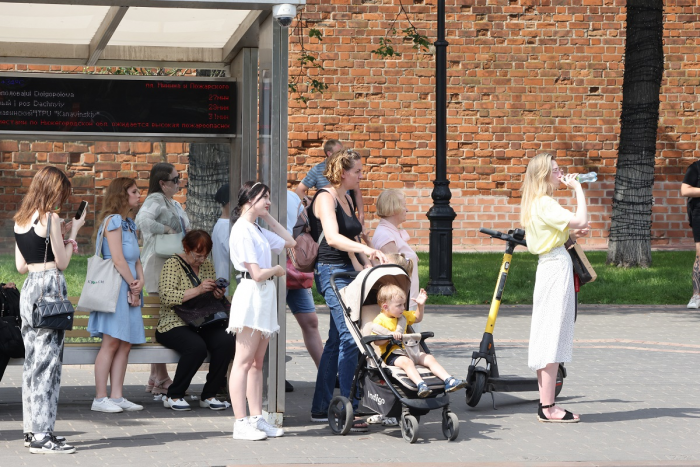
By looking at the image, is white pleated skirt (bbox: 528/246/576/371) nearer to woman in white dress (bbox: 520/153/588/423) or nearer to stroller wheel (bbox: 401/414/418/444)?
woman in white dress (bbox: 520/153/588/423)

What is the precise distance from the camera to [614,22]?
20.2m

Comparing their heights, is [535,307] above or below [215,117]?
below

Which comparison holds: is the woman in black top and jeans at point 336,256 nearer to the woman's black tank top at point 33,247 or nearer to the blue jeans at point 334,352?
the blue jeans at point 334,352

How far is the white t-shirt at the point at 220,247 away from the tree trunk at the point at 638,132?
29.7 feet

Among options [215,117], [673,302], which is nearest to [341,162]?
[215,117]

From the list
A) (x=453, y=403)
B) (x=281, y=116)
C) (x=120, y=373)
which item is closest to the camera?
(x=281, y=116)

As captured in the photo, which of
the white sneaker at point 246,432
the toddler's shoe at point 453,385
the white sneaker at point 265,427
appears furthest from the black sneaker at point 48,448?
the toddler's shoe at point 453,385

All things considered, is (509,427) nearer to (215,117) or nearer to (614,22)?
(215,117)

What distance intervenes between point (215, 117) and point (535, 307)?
2.78m

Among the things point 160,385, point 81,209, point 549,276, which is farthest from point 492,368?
point 81,209

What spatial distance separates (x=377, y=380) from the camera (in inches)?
269

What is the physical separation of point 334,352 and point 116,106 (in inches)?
97.9

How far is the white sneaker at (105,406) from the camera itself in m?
7.45

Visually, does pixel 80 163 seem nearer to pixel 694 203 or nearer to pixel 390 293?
pixel 390 293
